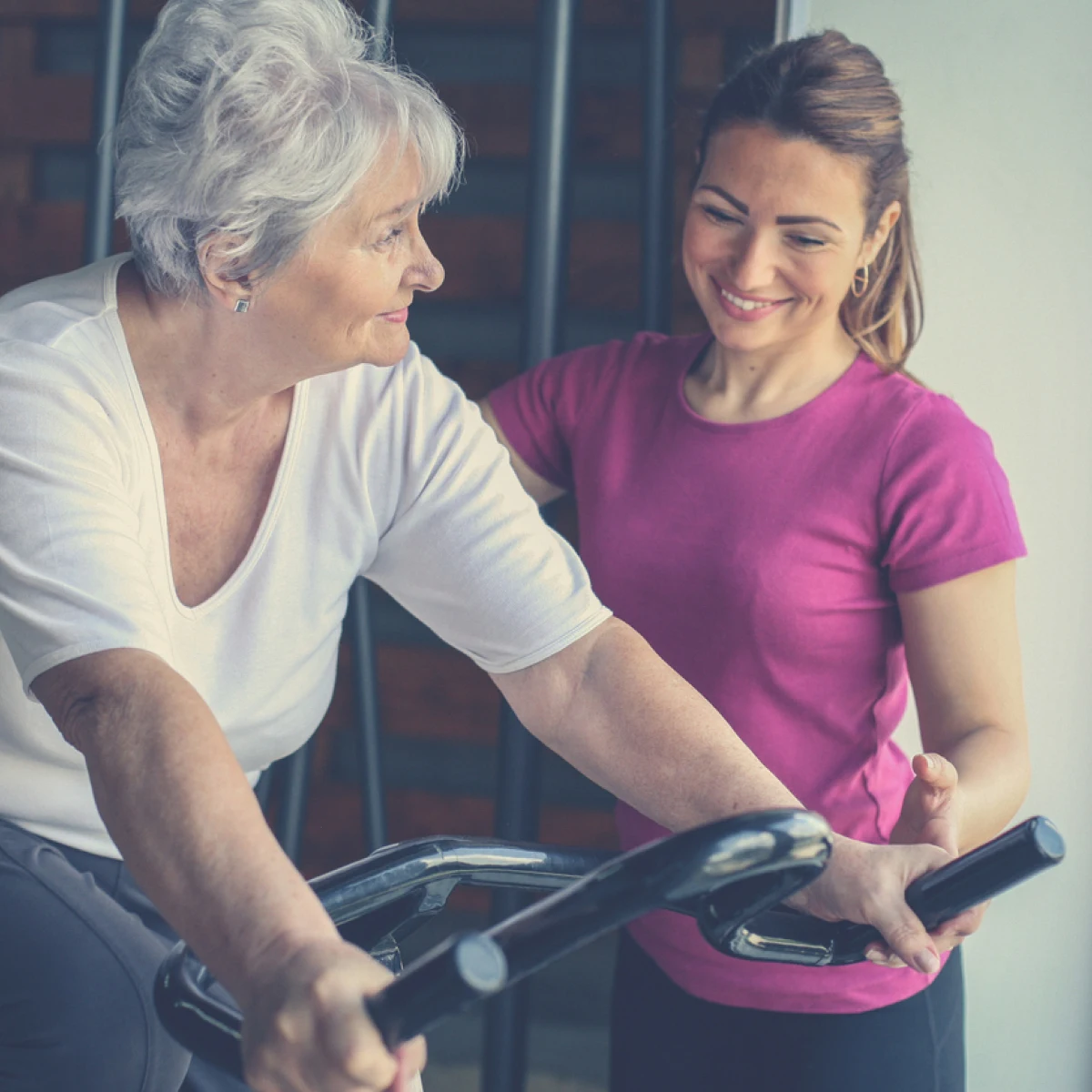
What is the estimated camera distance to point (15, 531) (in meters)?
1.06

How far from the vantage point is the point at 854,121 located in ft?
4.84

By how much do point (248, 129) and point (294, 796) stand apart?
1060mm

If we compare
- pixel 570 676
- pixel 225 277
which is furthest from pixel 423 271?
pixel 570 676

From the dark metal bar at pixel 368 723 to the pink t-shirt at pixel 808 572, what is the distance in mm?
476

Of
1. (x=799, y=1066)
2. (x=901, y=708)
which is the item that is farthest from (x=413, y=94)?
(x=799, y=1066)

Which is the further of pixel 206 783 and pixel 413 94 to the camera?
pixel 413 94

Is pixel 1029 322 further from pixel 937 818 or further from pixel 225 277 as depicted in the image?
pixel 225 277

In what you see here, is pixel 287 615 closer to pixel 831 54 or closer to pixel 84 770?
pixel 84 770

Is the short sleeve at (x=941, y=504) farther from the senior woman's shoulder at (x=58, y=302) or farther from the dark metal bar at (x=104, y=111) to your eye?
the dark metal bar at (x=104, y=111)

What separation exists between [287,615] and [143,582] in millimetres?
307

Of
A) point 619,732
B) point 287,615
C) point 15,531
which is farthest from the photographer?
point 287,615

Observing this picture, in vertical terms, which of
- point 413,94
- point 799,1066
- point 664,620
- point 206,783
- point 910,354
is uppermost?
point 413,94

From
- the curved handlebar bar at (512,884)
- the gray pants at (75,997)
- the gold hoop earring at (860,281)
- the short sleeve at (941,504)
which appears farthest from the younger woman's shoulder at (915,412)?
the gray pants at (75,997)

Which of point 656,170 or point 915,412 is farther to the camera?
point 656,170
